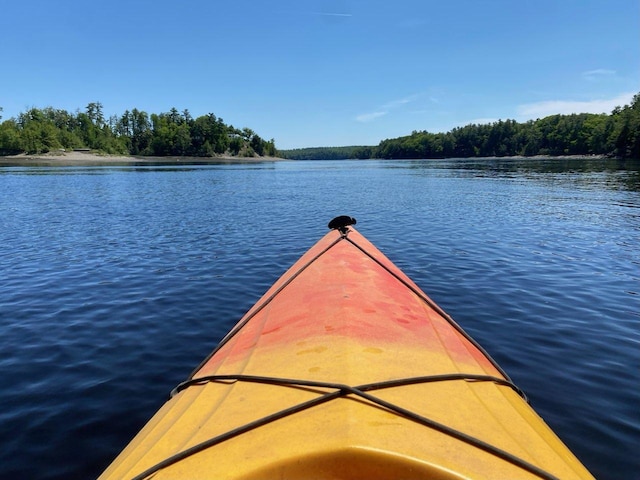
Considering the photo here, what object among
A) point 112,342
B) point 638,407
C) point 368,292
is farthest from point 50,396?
point 638,407

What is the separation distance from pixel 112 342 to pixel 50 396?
4.92ft

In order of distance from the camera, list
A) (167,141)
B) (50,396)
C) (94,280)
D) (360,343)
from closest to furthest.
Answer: (360,343) < (50,396) < (94,280) < (167,141)

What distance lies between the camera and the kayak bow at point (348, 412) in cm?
199

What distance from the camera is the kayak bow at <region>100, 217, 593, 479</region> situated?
1987 mm

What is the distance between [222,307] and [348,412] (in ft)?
20.2

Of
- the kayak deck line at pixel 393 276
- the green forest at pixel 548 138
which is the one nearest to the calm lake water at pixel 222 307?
the kayak deck line at pixel 393 276

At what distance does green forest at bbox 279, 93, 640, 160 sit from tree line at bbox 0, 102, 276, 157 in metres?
88.1

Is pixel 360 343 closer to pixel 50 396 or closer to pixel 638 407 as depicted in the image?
pixel 638 407

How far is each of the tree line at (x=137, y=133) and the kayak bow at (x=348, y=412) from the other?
142 m

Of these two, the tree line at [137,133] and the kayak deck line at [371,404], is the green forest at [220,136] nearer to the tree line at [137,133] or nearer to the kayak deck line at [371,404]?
the tree line at [137,133]

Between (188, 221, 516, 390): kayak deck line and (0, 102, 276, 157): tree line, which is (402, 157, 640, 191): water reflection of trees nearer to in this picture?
(188, 221, 516, 390): kayak deck line

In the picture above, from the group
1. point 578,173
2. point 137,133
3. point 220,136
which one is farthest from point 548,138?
point 137,133

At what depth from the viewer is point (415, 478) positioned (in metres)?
1.90

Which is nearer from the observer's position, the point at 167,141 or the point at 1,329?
the point at 1,329
